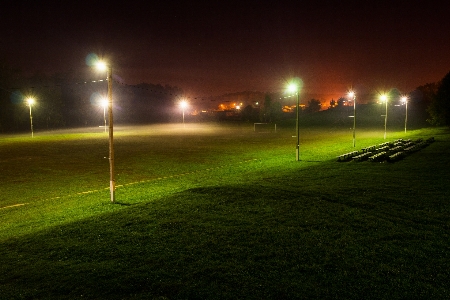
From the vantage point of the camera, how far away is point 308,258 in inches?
295

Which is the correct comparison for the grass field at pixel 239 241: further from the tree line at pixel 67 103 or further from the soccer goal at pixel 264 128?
the soccer goal at pixel 264 128

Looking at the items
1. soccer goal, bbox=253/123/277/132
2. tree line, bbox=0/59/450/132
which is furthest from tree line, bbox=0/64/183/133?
soccer goal, bbox=253/123/277/132

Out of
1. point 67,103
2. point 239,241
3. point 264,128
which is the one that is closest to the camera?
point 239,241

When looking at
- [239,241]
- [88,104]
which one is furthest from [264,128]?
[239,241]

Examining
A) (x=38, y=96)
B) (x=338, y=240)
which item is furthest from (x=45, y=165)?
(x=38, y=96)

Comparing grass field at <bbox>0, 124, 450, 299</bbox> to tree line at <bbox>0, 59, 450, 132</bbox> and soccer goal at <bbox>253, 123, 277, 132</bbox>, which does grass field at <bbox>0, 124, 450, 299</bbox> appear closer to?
tree line at <bbox>0, 59, 450, 132</bbox>

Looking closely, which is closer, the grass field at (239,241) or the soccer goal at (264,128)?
the grass field at (239,241)

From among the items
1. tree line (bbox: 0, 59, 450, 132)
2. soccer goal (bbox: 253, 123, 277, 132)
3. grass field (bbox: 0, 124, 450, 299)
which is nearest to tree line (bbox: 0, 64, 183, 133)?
tree line (bbox: 0, 59, 450, 132)

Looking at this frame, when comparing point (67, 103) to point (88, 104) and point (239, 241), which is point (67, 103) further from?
point (239, 241)

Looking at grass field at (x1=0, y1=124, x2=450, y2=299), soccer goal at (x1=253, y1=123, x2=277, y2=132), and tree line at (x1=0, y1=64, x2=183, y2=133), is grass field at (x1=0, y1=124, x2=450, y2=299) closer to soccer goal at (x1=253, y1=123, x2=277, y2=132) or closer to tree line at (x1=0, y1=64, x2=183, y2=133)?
tree line at (x1=0, y1=64, x2=183, y2=133)

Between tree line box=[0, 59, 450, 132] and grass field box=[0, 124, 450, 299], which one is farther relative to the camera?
tree line box=[0, 59, 450, 132]

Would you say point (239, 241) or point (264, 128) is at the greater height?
point (239, 241)

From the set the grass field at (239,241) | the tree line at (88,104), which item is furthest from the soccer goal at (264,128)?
the grass field at (239,241)

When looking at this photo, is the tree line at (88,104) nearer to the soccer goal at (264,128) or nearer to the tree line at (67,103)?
the tree line at (67,103)
